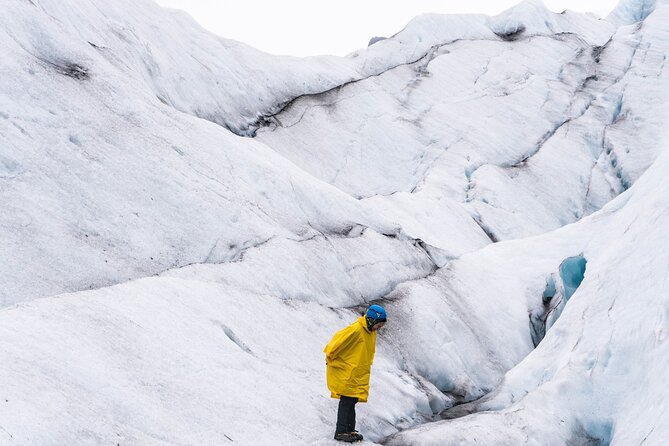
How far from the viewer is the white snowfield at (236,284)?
358 inches

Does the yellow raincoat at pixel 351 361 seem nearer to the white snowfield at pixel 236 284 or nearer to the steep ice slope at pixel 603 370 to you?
the white snowfield at pixel 236 284

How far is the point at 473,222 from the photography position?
2486 centimetres

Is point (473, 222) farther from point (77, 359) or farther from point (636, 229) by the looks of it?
point (77, 359)

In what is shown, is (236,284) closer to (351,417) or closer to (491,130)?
(351,417)

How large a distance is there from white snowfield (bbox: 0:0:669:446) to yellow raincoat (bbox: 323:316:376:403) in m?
0.76

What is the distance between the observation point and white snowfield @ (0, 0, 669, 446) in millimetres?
9094

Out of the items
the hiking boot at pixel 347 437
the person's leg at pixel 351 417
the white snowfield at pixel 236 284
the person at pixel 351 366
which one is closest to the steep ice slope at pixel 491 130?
the white snowfield at pixel 236 284

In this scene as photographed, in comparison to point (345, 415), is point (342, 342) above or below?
above

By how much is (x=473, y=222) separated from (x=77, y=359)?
18.3 metres

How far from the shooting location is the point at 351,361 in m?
9.96

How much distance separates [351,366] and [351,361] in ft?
0.24

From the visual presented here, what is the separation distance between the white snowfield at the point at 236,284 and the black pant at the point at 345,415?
26cm

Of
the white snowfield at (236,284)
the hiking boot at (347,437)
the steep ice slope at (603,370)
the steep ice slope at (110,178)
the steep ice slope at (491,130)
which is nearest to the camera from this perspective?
the white snowfield at (236,284)

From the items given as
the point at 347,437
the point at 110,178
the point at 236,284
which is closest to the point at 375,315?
the point at 347,437
